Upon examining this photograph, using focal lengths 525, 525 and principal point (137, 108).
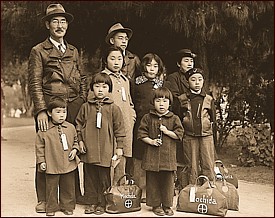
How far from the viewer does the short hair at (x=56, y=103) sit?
476 centimetres

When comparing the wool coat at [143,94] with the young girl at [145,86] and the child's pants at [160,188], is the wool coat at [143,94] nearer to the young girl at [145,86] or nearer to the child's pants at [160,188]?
the young girl at [145,86]

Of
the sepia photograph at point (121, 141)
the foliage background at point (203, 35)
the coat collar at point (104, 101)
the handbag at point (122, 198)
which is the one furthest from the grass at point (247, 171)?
the coat collar at point (104, 101)

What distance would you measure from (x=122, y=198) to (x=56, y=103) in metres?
1.06

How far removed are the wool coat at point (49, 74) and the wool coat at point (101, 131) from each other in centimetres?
27

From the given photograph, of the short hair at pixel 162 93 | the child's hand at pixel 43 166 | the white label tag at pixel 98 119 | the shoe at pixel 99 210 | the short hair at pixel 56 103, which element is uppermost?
the short hair at pixel 162 93

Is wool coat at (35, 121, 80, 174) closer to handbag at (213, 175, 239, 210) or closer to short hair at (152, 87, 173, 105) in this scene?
short hair at (152, 87, 173, 105)

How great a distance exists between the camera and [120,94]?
5121 millimetres

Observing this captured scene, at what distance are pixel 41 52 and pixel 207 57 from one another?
461cm

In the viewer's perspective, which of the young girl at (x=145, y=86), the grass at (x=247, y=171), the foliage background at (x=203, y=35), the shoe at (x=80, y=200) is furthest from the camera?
the foliage background at (x=203, y=35)

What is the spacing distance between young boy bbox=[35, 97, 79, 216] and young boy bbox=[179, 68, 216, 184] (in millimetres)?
1215

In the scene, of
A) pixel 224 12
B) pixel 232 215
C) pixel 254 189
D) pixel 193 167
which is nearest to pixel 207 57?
pixel 224 12

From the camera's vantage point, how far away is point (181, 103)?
541cm

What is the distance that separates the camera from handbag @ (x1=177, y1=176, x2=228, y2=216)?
15.7ft

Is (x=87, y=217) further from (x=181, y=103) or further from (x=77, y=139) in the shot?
(x=181, y=103)
